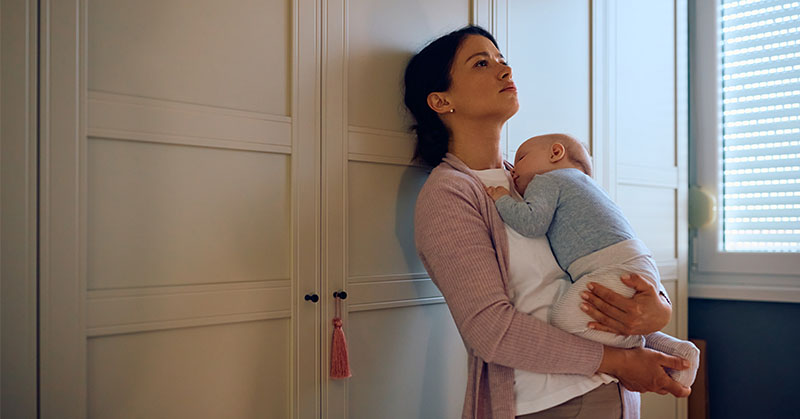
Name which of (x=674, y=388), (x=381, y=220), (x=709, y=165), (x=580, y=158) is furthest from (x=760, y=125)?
(x=381, y=220)

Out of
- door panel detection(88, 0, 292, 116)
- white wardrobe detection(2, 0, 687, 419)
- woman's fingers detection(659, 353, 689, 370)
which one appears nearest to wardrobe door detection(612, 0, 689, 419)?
white wardrobe detection(2, 0, 687, 419)

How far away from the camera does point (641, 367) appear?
1.30 meters

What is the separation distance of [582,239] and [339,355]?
635mm

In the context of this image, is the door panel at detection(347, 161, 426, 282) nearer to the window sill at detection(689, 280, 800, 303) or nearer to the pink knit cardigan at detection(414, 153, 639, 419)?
the pink knit cardigan at detection(414, 153, 639, 419)

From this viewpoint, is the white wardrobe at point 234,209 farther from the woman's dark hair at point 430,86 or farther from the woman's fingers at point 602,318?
the woman's fingers at point 602,318

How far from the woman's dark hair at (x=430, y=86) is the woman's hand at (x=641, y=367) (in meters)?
0.68

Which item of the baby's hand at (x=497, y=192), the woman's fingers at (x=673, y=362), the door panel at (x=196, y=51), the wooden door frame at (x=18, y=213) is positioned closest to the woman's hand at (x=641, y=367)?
the woman's fingers at (x=673, y=362)

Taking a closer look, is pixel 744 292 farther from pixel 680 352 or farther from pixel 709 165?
pixel 680 352

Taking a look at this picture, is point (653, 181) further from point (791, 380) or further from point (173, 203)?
point (173, 203)

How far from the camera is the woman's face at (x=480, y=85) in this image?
1.59 meters

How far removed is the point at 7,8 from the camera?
108cm

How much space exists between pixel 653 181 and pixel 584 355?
58.0 inches

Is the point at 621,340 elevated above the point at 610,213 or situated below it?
below

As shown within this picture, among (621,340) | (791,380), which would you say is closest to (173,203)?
(621,340)
